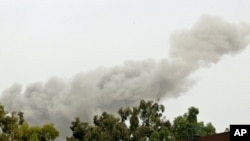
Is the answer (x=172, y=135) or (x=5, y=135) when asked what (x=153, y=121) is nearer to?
(x=172, y=135)

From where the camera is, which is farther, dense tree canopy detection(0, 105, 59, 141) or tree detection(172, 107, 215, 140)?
tree detection(172, 107, 215, 140)

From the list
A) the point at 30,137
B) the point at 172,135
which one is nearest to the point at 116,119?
the point at 172,135

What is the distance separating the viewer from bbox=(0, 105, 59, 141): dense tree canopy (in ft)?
176

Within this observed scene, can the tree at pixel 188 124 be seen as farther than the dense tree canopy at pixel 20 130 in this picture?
Yes

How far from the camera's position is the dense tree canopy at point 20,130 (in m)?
53.5

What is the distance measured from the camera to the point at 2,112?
5369cm

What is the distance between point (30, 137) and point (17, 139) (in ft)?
13.6

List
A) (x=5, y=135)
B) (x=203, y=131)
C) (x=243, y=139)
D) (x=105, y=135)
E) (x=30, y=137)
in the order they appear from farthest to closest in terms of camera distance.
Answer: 1. (x=105, y=135)
2. (x=203, y=131)
3. (x=30, y=137)
4. (x=5, y=135)
5. (x=243, y=139)

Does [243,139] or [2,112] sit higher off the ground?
[2,112]

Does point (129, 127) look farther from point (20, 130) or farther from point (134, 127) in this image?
point (20, 130)

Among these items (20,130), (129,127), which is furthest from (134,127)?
(20,130)

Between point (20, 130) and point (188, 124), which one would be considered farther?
point (188, 124)

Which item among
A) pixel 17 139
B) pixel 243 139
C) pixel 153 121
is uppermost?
pixel 153 121

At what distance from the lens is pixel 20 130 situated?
5494 centimetres
